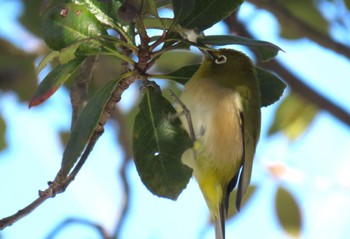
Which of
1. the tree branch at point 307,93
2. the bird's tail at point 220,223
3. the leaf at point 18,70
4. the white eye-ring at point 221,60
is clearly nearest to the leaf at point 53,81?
the white eye-ring at point 221,60

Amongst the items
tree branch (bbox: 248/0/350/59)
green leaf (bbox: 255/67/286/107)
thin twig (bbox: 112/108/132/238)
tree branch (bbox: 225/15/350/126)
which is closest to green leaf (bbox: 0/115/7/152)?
thin twig (bbox: 112/108/132/238)

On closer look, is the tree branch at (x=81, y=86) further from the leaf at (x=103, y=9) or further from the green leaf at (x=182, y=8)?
the green leaf at (x=182, y=8)

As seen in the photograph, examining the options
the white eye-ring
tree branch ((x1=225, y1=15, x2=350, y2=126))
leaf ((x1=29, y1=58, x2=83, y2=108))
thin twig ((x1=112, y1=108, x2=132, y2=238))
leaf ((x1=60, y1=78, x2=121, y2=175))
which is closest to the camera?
leaf ((x1=60, y1=78, x2=121, y2=175))

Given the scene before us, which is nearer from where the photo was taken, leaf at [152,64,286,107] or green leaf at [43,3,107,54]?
green leaf at [43,3,107,54]

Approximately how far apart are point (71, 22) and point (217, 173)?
87 centimetres

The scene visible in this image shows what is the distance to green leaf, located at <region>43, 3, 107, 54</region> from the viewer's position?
6.56ft

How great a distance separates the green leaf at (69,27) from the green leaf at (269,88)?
26.0 inches

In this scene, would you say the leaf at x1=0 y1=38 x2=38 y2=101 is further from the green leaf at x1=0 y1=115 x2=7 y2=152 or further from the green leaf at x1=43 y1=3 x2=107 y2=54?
the green leaf at x1=43 y1=3 x2=107 y2=54

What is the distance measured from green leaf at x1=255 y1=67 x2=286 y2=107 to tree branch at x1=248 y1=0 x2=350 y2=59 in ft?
3.74

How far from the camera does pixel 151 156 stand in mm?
2264

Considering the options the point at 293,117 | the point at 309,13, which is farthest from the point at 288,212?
the point at 309,13

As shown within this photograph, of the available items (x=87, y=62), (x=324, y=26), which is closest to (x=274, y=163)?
(x=324, y=26)

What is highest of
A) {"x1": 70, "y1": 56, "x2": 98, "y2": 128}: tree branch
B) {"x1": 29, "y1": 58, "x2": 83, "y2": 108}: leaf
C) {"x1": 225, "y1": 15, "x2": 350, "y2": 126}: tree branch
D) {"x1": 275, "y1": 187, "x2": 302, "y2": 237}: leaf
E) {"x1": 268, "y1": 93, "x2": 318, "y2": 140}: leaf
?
{"x1": 29, "y1": 58, "x2": 83, "y2": 108}: leaf

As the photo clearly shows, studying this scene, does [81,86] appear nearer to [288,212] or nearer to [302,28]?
[302,28]
